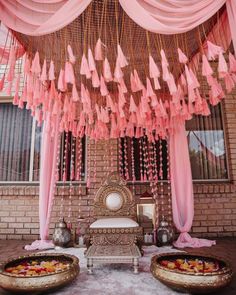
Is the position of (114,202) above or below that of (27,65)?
below

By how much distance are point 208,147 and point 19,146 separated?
3.41 m

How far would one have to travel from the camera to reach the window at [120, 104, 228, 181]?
413 cm

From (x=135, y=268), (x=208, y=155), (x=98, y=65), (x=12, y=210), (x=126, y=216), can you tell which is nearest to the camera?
(x=135, y=268)

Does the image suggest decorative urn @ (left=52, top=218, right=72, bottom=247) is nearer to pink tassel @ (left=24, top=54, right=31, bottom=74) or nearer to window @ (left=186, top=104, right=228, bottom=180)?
pink tassel @ (left=24, top=54, right=31, bottom=74)

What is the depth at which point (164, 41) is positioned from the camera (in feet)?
7.79

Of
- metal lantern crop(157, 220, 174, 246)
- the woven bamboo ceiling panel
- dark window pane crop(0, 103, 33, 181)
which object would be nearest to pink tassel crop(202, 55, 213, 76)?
the woven bamboo ceiling panel

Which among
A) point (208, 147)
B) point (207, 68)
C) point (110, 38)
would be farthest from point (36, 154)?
point (207, 68)

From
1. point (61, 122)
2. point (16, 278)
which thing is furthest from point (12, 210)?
point (16, 278)

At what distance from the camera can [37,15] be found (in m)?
1.77

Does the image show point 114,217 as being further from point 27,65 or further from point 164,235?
point 27,65

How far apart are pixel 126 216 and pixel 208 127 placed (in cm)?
238

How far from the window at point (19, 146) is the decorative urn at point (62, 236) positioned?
94 centimetres

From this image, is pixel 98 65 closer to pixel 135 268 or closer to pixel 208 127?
pixel 135 268

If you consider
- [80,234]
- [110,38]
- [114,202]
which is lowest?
[80,234]
